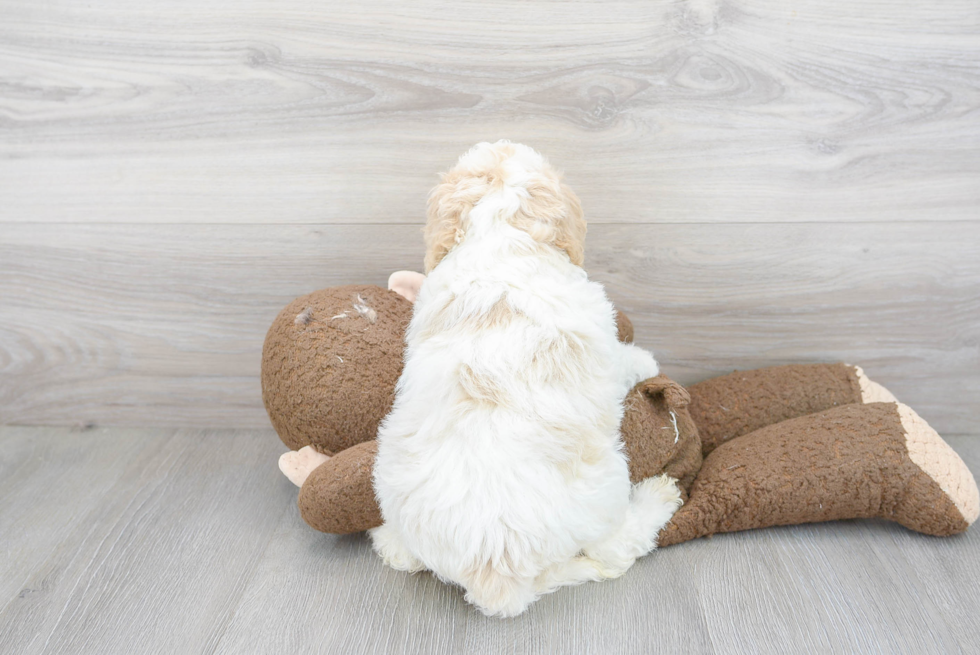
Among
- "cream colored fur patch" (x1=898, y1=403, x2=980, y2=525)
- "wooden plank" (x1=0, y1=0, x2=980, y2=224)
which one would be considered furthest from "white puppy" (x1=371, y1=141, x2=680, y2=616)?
"cream colored fur patch" (x1=898, y1=403, x2=980, y2=525)

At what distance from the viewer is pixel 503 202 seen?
942mm

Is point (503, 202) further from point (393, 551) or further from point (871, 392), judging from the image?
point (871, 392)

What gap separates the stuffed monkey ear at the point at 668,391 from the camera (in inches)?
38.8

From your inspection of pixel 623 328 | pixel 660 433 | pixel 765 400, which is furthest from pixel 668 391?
pixel 765 400

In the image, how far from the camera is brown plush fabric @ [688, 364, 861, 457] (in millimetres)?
1223

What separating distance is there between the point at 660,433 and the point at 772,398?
326mm

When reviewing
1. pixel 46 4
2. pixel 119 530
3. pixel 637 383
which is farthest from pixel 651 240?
pixel 46 4

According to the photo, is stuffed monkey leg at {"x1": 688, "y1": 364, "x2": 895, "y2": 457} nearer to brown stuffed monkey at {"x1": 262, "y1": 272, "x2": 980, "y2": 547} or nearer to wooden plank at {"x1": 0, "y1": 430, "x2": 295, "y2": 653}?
brown stuffed monkey at {"x1": 262, "y1": 272, "x2": 980, "y2": 547}

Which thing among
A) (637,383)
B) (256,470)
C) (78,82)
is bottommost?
(256,470)

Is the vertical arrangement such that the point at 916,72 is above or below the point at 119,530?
above

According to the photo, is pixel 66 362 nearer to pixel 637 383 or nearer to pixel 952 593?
pixel 637 383

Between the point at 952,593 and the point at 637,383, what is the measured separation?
516mm

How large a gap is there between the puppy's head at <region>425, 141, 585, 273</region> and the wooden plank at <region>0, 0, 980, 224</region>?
0.24 metres

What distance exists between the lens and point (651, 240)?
1.26m
